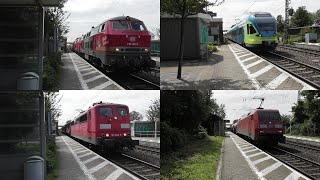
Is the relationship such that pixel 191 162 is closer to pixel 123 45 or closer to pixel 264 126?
pixel 264 126

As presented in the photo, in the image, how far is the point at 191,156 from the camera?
5.29 m

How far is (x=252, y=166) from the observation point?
15.9 feet

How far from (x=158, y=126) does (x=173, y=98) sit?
455 millimetres

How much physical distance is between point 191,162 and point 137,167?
3.02 ft

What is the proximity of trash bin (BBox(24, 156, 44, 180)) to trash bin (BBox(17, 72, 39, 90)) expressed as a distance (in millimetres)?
830

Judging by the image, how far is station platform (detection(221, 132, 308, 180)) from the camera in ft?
15.0

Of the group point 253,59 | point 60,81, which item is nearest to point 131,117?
point 60,81

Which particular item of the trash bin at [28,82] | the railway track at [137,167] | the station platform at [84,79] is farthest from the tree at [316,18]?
the trash bin at [28,82]

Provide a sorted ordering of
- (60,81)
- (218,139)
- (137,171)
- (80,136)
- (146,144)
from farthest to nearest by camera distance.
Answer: (80,136) → (218,139) → (146,144) → (137,171) → (60,81)

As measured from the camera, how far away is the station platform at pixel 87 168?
16.3 feet

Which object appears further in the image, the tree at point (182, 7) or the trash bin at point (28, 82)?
the tree at point (182, 7)

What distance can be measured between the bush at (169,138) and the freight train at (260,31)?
16.8 ft

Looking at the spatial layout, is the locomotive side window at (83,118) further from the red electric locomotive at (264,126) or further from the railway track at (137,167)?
the red electric locomotive at (264,126)

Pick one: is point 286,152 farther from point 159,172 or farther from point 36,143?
point 36,143
